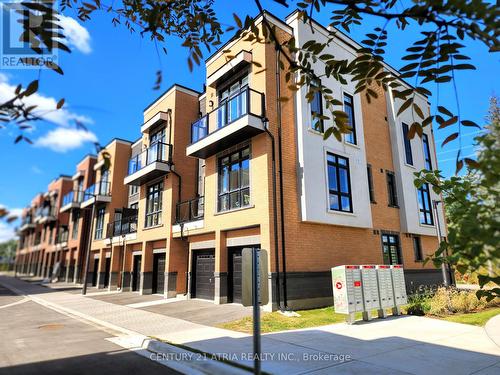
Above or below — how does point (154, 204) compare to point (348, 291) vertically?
above

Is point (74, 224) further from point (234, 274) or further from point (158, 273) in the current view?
point (234, 274)

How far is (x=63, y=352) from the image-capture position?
7289mm

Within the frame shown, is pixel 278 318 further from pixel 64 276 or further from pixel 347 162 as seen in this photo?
pixel 64 276

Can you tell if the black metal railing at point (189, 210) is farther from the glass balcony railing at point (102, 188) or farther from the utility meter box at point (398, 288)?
the glass balcony railing at point (102, 188)

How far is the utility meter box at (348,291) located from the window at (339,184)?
184 inches

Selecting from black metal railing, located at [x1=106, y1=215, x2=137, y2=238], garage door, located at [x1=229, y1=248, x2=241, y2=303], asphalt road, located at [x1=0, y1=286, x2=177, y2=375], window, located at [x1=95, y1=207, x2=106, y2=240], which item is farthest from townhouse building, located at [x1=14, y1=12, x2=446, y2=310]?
window, located at [x1=95, y1=207, x2=106, y2=240]

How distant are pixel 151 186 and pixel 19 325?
39.7 feet

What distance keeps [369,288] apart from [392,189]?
36.5 feet

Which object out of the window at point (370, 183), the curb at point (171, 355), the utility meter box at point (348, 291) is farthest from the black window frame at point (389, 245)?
the curb at point (171, 355)

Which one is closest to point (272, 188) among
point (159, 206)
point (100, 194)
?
point (159, 206)

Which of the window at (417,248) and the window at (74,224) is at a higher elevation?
the window at (74,224)

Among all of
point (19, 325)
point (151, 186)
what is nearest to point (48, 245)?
point (151, 186)

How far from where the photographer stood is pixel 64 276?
122 feet

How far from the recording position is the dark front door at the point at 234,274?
14.5 meters
